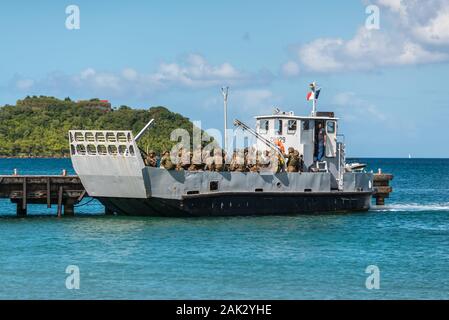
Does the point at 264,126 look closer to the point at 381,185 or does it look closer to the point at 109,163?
the point at 109,163

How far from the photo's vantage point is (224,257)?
27.2 meters

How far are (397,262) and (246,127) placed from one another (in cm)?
1207

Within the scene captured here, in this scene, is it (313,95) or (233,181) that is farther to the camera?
(313,95)

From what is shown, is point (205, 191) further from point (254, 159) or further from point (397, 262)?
point (397, 262)

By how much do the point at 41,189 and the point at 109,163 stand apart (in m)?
4.91

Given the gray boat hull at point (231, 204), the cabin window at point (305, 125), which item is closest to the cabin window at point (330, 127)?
the cabin window at point (305, 125)

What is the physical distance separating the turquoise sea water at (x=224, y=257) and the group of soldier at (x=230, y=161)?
6.70 feet

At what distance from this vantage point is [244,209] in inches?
1423

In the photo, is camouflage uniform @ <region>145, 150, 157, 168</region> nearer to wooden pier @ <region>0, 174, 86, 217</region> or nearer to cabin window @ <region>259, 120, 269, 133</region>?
wooden pier @ <region>0, 174, 86, 217</region>

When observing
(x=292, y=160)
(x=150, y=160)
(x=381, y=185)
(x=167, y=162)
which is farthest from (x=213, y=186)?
(x=381, y=185)

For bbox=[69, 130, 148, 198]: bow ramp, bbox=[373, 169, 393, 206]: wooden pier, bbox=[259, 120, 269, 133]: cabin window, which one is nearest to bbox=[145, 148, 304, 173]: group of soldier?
bbox=[69, 130, 148, 198]: bow ramp

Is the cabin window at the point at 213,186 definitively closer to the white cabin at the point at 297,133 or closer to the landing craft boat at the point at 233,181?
the landing craft boat at the point at 233,181

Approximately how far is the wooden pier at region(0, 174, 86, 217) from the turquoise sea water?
0.89 meters
